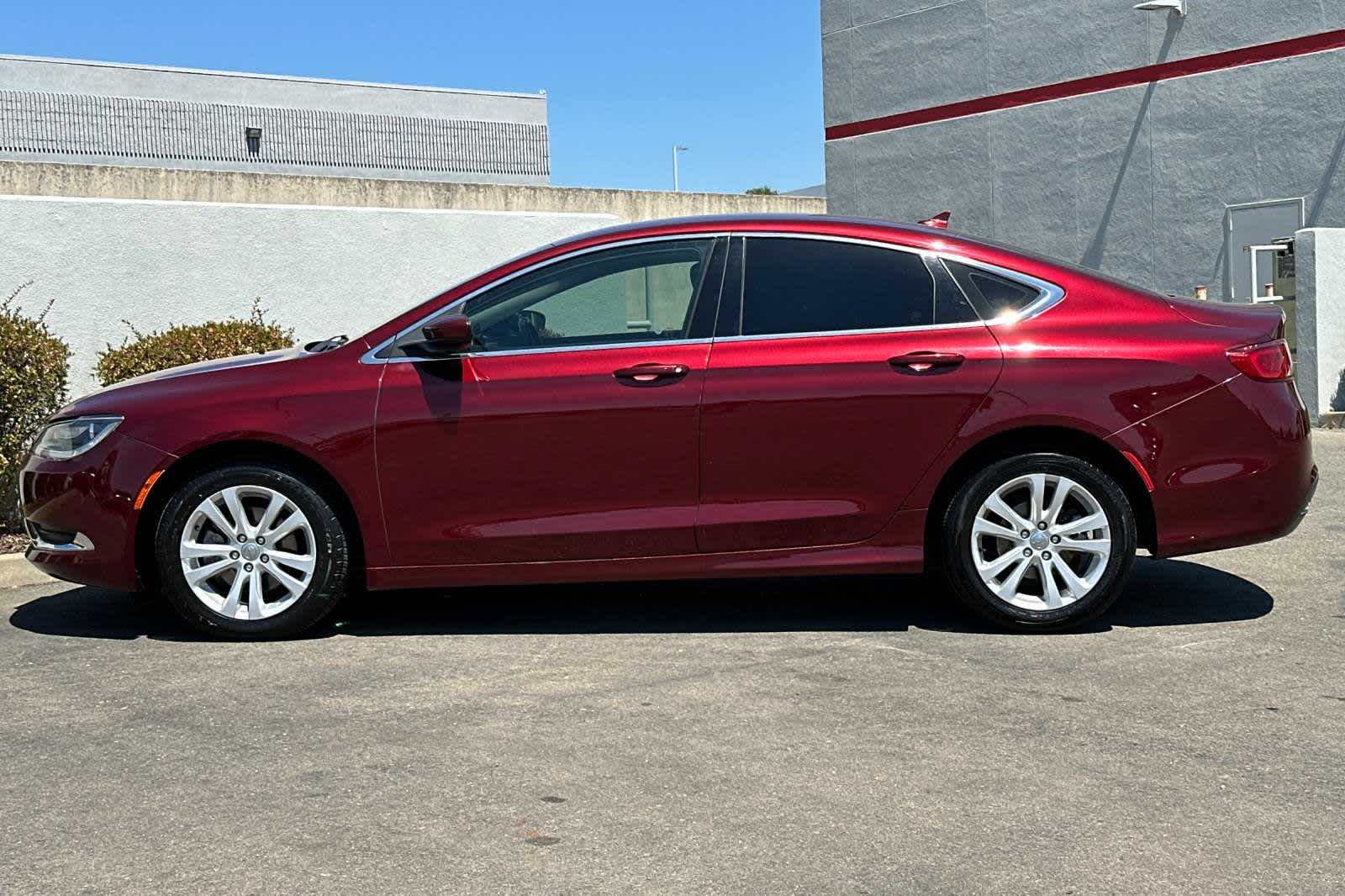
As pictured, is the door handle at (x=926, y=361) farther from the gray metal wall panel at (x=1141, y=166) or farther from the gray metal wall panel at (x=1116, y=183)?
the gray metal wall panel at (x=1116, y=183)

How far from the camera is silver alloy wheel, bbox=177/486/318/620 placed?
21.0 feet

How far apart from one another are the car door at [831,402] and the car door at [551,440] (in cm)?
13

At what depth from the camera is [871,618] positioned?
6734mm

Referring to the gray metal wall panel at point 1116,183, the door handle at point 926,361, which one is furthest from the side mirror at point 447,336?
the gray metal wall panel at point 1116,183

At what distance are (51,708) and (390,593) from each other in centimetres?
233

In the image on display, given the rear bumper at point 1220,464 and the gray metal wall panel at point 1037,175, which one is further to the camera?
the gray metal wall panel at point 1037,175

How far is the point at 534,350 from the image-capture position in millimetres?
6414

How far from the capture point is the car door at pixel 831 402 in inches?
247

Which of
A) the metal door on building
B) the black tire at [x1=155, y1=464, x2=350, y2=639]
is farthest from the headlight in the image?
the metal door on building

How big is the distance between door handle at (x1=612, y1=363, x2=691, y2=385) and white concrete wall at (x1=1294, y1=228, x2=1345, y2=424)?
10304 mm

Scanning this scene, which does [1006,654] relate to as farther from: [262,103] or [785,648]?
[262,103]

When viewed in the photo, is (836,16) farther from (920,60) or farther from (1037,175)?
(1037,175)

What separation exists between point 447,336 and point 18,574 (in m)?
3.26

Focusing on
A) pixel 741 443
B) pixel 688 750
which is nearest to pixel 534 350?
pixel 741 443
